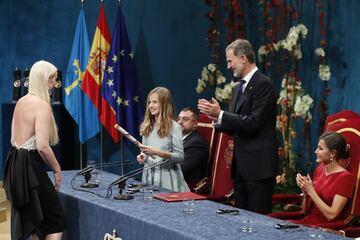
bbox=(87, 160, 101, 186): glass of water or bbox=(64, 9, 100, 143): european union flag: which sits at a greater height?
bbox=(64, 9, 100, 143): european union flag

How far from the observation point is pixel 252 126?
197 inches

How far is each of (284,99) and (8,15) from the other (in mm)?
4037

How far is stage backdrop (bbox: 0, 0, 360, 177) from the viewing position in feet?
22.1

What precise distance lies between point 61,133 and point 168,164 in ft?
11.5

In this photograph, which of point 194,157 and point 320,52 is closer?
point 194,157

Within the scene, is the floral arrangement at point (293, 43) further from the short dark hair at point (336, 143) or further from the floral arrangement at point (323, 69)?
the short dark hair at point (336, 143)

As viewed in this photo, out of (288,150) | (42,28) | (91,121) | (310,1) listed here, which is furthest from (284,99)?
(42,28)

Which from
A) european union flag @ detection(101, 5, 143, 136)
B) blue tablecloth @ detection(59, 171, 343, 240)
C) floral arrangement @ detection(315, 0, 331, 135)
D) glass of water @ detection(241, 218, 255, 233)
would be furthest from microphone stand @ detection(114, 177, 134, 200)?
european union flag @ detection(101, 5, 143, 136)

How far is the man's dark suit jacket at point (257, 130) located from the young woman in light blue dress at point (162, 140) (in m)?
0.43

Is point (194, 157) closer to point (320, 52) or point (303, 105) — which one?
point (303, 105)

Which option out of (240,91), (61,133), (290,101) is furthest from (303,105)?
(61,133)

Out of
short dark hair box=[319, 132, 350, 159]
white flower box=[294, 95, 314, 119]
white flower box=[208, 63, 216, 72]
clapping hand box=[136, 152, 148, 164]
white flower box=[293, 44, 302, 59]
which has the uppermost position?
white flower box=[293, 44, 302, 59]

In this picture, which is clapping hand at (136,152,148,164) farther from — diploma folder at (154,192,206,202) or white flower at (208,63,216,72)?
white flower at (208,63,216,72)

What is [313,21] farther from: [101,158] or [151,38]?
[101,158]
